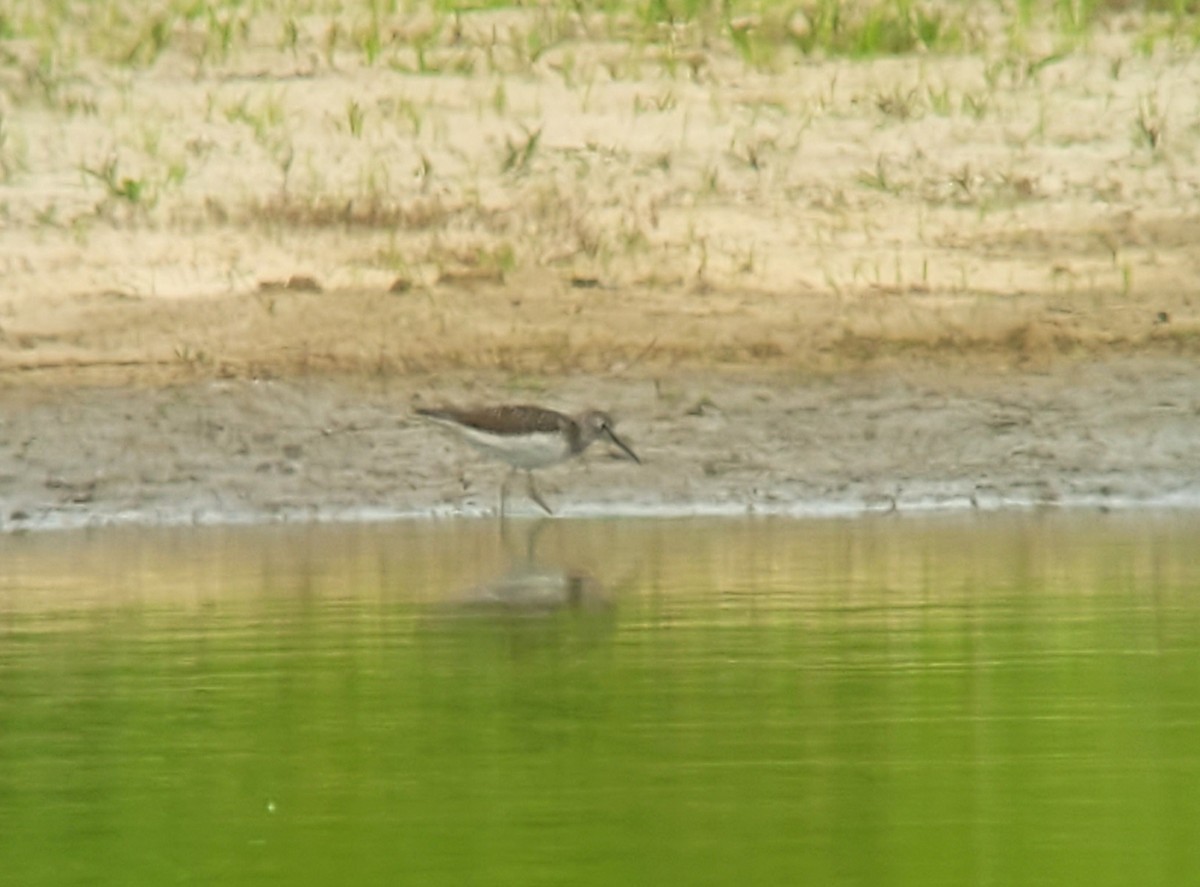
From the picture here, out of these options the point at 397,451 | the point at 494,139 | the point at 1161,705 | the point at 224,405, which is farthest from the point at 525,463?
the point at 1161,705

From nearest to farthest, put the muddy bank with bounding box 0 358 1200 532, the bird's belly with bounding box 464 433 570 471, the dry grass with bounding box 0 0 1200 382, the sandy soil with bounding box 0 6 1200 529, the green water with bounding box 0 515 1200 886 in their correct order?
1. the green water with bounding box 0 515 1200 886
2. the bird's belly with bounding box 464 433 570 471
3. the muddy bank with bounding box 0 358 1200 532
4. the sandy soil with bounding box 0 6 1200 529
5. the dry grass with bounding box 0 0 1200 382

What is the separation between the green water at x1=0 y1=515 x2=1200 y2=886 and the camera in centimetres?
630

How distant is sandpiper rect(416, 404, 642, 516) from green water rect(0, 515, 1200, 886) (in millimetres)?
1503

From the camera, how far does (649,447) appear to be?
1462 centimetres

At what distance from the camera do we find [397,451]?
47.8 feet

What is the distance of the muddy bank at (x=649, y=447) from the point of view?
14.1 metres

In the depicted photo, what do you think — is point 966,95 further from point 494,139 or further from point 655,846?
point 655,846

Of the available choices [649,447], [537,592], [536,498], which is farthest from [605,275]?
[537,592]

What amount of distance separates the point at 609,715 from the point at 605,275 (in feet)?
28.0

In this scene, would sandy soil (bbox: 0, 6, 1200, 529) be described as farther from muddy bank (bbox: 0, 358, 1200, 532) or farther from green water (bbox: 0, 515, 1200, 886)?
green water (bbox: 0, 515, 1200, 886)

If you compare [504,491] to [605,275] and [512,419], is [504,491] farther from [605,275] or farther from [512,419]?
[605,275]

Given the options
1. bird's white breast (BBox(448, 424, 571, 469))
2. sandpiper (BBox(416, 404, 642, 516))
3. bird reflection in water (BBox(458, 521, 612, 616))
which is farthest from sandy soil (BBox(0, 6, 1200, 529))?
bird reflection in water (BBox(458, 521, 612, 616))

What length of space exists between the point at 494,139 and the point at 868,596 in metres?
7.79

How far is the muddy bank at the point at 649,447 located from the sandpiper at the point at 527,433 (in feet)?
0.81
